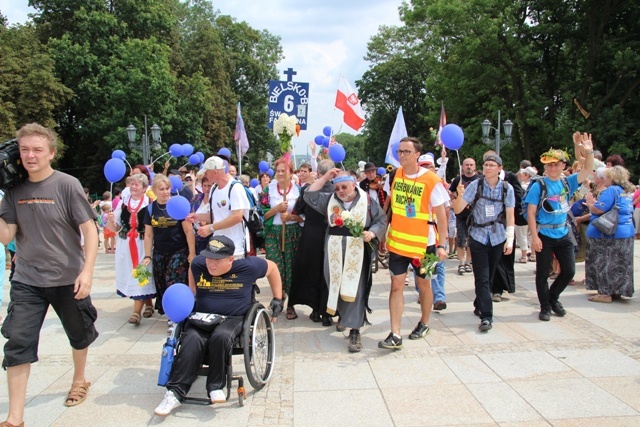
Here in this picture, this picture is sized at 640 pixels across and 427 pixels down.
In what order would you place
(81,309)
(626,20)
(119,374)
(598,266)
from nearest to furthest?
(81,309)
(119,374)
(598,266)
(626,20)

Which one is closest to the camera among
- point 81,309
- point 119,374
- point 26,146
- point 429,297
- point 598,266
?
point 26,146

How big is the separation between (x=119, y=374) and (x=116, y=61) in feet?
91.2

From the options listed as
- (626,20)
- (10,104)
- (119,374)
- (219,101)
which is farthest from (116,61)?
(119,374)

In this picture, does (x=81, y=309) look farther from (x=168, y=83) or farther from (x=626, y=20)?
(x=168, y=83)

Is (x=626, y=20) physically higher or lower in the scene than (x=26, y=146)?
higher

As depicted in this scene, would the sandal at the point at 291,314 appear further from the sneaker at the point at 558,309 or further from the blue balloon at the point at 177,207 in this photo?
the sneaker at the point at 558,309

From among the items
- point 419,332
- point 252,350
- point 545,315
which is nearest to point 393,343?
point 419,332

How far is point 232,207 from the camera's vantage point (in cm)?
504

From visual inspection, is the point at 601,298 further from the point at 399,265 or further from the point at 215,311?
the point at 215,311

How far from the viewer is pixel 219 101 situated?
3725cm

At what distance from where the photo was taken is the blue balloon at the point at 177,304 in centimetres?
367

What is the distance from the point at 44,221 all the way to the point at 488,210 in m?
4.22

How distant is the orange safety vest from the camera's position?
4832 millimetres

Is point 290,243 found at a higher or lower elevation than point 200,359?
higher
